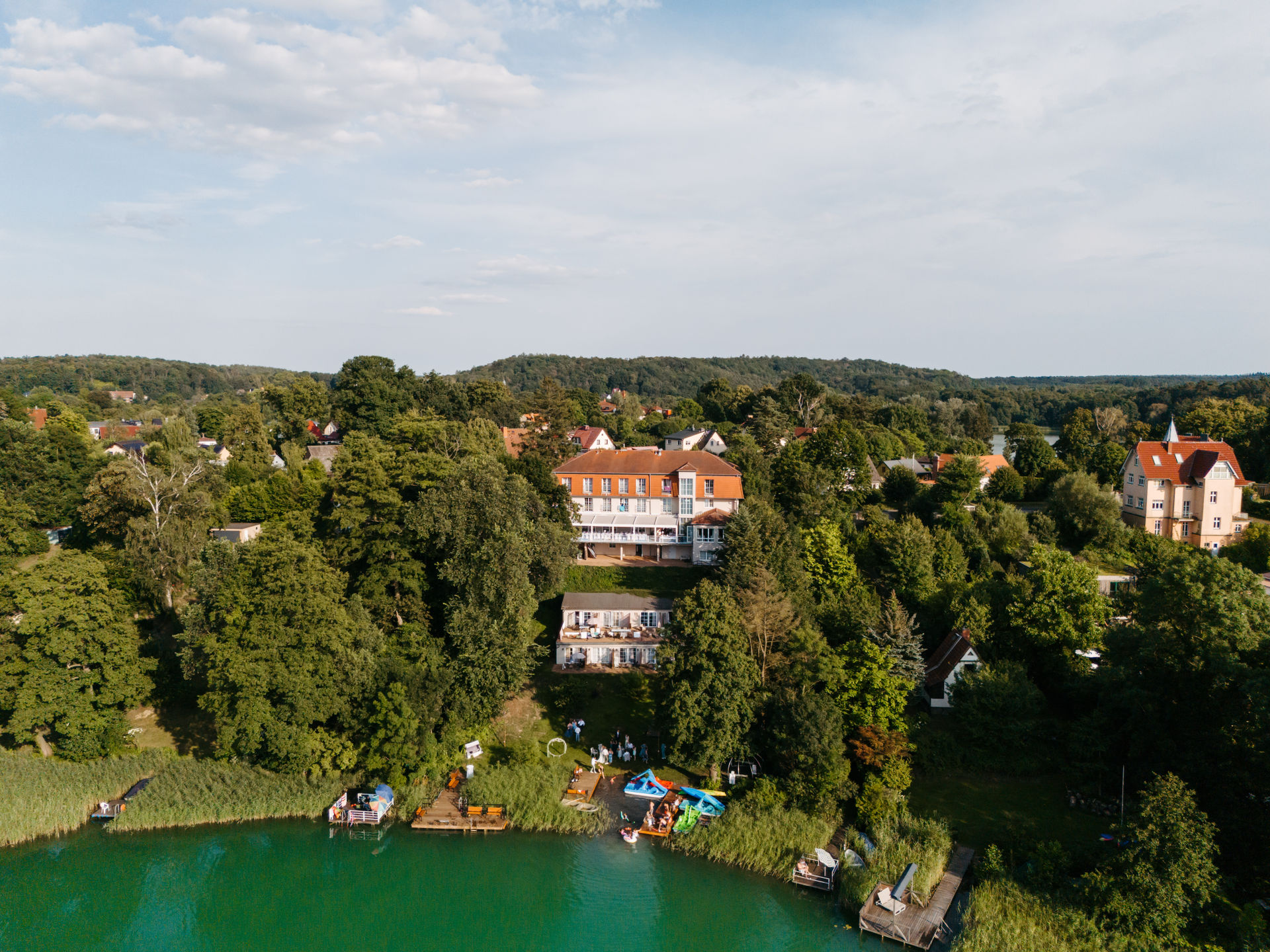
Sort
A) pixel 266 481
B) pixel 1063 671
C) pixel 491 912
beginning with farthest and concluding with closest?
pixel 266 481 → pixel 1063 671 → pixel 491 912

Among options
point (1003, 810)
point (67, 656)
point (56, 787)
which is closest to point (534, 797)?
point (1003, 810)

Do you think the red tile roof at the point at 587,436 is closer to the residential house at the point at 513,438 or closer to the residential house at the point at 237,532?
the residential house at the point at 513,438

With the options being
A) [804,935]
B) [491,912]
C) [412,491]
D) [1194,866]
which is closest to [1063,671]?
[1194,866]

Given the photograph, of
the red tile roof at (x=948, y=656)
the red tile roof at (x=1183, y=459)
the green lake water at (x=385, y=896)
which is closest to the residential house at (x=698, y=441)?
the red tile roof at (x=1183, y=459)

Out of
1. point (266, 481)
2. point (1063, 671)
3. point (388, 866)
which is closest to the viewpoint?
point (388, 866)

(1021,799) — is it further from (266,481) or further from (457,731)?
(266,481)

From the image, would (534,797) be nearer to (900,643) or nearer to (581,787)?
(581,787)
